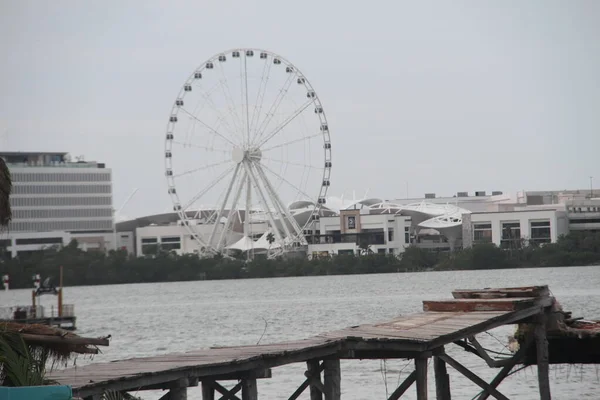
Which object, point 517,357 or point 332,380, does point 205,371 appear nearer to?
point 332,380

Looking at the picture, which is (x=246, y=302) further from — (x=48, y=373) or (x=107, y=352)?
(x=48, y=373)

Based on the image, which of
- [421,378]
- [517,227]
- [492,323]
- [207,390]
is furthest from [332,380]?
[517,227]

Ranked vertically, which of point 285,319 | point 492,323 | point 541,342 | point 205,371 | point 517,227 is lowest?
point 285,319

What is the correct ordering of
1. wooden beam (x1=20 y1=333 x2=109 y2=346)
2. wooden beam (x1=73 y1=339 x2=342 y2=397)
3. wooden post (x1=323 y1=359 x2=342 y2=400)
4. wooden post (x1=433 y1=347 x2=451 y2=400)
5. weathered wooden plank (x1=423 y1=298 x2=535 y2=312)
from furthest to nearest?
wooden post (x1=433 y1=347 x2=451 y2=400)
weathered wooden plank (x1=423 y1=298 x2=535 y2=312)
wooden post (x1=323 y1=359 x2=342 y2=400)
wooden beam (x1=73 y1=339 x2=342 y2=397)
wooden beam (x1=20 y1=333 x2=109 y2=346)

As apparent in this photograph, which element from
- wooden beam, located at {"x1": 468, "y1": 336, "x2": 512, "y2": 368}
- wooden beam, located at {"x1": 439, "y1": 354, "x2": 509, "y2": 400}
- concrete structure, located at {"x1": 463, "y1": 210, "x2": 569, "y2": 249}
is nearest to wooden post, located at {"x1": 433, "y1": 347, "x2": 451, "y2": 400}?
wooden beam, located at {"x1": 439, "y1": 354, "x2": 509, "y2": 400}

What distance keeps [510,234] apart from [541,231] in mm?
5842

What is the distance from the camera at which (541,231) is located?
638 feet

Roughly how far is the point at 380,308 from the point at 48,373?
210 ft

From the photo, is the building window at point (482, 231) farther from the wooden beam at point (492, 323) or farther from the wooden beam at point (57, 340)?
the wooden beam at point (57, 340)

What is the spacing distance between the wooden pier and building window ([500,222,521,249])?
156 metres

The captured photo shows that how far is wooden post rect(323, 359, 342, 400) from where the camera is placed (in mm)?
24875

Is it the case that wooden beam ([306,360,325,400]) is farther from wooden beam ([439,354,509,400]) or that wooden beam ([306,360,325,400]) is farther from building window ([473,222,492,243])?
building window ([473,222,492,243])

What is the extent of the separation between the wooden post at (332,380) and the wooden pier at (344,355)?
0.06ft

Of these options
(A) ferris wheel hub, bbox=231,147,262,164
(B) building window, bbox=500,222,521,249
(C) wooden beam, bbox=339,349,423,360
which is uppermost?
(A) ferris wheel hub, bbox=231,147,262,164
